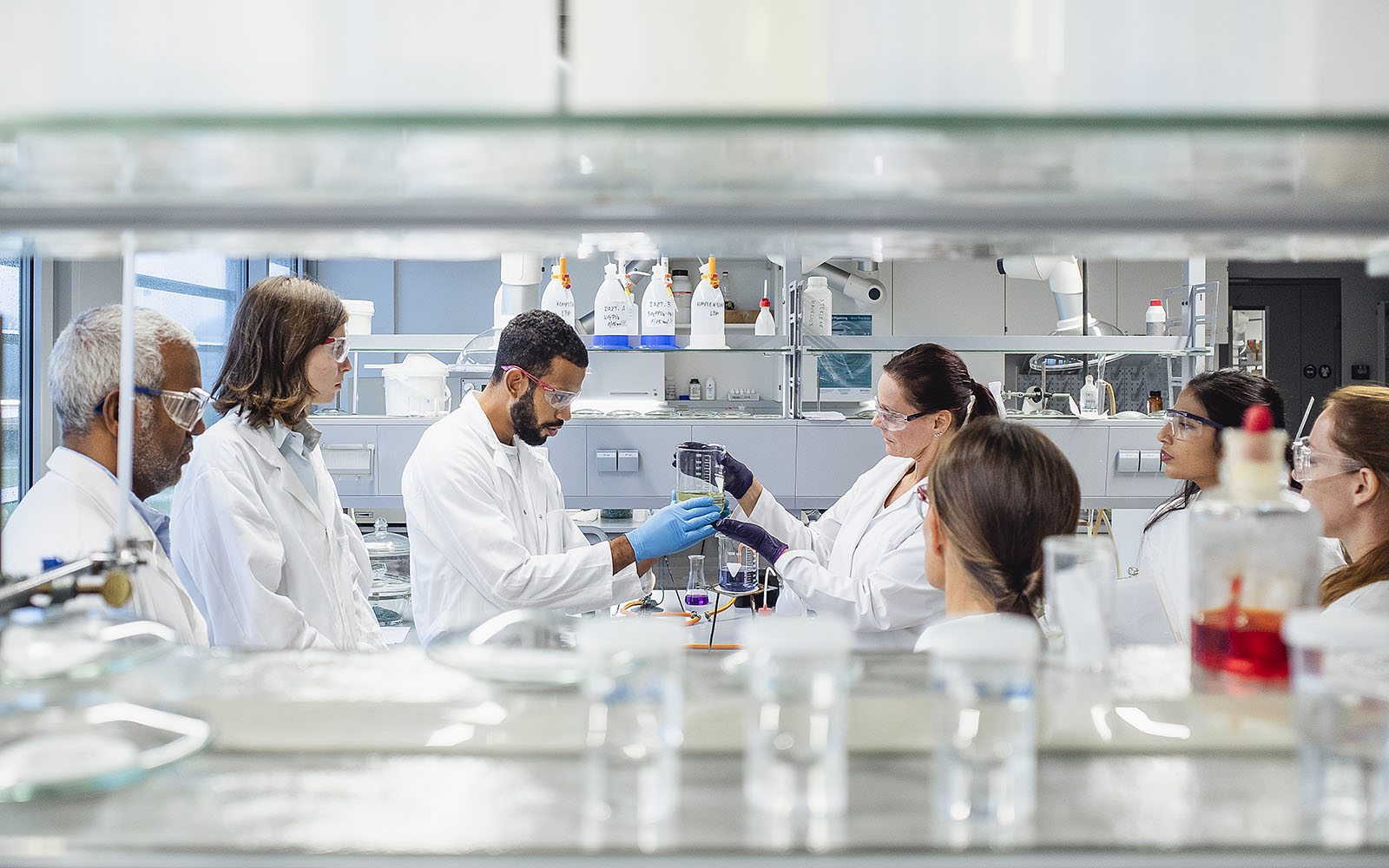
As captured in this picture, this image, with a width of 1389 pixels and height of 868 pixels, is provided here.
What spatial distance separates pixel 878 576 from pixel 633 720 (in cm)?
179

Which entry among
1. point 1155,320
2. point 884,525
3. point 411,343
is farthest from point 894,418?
point 411,343

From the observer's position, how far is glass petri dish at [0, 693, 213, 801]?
716 millimetres

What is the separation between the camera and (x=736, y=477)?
297 cm

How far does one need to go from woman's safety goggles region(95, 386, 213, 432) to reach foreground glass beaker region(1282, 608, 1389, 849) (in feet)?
5.96

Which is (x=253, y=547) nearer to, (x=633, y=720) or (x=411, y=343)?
(x=411, y=343)

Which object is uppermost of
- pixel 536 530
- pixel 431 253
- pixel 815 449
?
pixel 431 253

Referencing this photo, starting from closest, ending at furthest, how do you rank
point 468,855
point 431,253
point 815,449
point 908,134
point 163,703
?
point 468,855, point 908,134, point 163,703, point 431,253, point 815,449

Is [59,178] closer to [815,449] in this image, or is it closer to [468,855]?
[468,855]

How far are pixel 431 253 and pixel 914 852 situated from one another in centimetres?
75

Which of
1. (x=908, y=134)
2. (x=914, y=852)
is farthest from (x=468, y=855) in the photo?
(x=908, y=134)

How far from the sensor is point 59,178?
2.74ft

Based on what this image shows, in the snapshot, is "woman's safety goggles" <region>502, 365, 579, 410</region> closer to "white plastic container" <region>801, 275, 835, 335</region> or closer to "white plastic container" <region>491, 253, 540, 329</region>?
"white plastic container" <region>491, 253, 540, 329</region>

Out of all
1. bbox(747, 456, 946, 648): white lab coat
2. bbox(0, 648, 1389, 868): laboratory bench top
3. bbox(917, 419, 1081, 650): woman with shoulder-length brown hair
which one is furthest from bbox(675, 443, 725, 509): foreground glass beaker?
bbox(0, 648, 1389, 868): laboratory bench top

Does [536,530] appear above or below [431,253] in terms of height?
below
